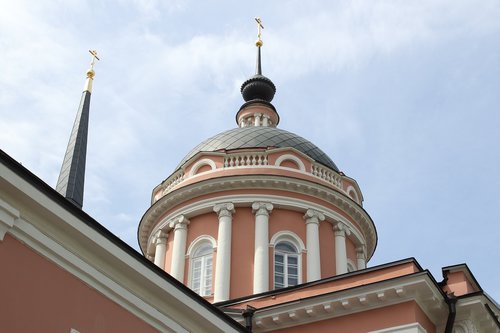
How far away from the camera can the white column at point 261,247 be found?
710 inches

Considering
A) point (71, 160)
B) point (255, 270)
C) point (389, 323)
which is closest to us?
point (389, 323)

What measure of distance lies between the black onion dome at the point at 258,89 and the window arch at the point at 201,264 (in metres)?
8.69

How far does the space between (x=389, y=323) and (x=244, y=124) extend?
46.4ft

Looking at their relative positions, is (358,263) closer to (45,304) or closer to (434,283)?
(434,283)

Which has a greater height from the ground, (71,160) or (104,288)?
(71,160)

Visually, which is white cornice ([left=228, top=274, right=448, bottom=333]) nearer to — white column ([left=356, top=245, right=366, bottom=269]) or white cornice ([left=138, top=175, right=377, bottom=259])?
white cornice ([left=138, top=175, right=377, bottom=259])

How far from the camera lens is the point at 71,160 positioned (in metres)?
20.3

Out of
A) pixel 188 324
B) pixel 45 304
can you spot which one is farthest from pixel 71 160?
pixel 45 304

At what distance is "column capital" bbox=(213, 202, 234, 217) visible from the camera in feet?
63.7

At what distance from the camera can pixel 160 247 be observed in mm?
20594

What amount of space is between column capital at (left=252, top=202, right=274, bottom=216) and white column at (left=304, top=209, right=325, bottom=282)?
1034 mm

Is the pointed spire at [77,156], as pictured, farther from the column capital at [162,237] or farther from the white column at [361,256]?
the white column at [361,256]

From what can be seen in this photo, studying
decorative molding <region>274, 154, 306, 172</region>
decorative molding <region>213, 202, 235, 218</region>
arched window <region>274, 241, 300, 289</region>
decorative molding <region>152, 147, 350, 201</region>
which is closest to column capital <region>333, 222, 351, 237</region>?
decorative molding <region>152, 147, 350, 201</region>

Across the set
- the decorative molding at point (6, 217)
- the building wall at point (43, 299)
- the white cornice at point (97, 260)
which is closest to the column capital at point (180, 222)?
the white cornice at point (97, 260)
